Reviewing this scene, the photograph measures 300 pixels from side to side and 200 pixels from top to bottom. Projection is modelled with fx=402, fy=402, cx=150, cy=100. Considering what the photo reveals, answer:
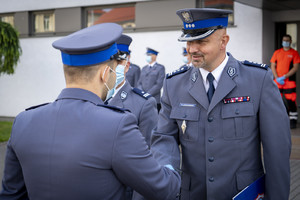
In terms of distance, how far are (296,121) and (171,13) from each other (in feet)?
15.0

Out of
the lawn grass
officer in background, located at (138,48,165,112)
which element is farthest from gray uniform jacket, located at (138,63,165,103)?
the lawn grass

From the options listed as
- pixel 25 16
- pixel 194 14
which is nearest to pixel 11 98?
pixel 25 16

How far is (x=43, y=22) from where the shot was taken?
14227mm

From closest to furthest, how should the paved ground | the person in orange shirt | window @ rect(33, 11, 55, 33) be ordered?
1. the paved ground
2. the person in orange shirt
3. window @ rect(33, 11, 55, 33)

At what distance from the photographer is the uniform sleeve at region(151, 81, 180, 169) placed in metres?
2.68

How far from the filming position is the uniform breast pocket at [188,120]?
8.84ft

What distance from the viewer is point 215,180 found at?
8.60ft

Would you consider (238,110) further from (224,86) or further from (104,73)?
(104,73)

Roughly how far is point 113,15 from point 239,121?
1101cm

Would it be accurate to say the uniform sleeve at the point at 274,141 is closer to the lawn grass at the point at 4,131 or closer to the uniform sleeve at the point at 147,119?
the uniform sleeve at the point at 147,119

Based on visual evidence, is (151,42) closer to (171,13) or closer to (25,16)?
(171,13)

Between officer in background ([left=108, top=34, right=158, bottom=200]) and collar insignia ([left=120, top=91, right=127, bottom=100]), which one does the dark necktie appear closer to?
officer in background ([left=108, top=34, right=158, bottom=200])

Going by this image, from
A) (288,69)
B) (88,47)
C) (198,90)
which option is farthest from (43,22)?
(88,47)

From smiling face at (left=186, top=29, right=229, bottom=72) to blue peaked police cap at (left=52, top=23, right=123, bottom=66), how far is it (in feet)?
2.88
